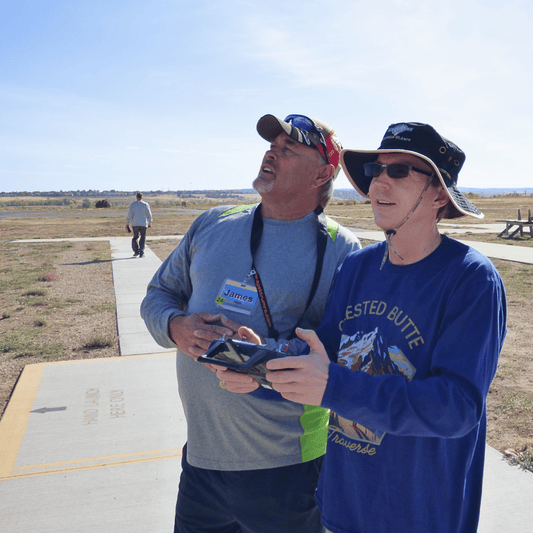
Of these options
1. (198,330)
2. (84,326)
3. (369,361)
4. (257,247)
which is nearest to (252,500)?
(198,330)

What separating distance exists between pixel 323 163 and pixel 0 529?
250 centimetres

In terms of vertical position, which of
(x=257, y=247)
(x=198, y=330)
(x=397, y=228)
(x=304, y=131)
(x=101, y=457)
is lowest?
(x=101, y=457)

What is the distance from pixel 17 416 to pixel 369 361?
3.43 m

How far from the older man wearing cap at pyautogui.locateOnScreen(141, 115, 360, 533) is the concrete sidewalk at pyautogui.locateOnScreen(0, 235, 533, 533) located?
3.36 ft

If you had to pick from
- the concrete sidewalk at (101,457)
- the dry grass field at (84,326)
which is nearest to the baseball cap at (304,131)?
the concrete sidewalk at (101,457)

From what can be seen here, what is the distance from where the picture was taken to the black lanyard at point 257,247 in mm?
1775

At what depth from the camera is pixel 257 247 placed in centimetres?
190

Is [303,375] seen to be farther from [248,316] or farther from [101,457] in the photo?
[101,457]

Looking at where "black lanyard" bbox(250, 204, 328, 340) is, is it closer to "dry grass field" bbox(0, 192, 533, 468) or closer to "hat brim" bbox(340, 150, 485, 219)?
"hat brim" bbox(340, 150, 485, 219)

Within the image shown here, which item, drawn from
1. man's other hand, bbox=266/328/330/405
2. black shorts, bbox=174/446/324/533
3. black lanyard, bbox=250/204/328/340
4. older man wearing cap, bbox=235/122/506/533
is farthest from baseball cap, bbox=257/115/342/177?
black shorts, bbox=174/446/324/533

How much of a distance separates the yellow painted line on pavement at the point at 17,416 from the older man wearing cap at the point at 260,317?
6.18 ft

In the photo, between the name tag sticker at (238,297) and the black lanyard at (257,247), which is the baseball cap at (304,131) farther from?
the name tag sticker at (238,297)

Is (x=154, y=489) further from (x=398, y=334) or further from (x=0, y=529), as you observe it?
(x=398, y=334)

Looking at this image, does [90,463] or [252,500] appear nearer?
[252,500]
